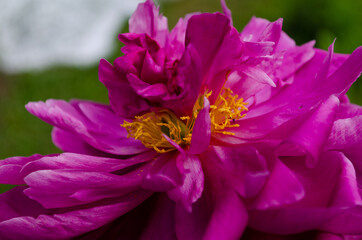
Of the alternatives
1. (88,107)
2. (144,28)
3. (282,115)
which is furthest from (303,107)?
(88,107)

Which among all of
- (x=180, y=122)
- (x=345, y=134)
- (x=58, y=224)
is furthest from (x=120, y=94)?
(x=345, y=134)

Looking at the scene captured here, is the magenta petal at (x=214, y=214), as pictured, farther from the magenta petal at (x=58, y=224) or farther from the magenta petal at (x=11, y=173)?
the magenta petal at (x=11, y=173)

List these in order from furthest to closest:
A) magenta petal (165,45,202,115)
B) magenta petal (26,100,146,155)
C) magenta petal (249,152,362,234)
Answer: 1. magenta petal (26,100,146,155)
2. magenta petal (165,45,202,115)
3. magenta petal (249,152,362,234)

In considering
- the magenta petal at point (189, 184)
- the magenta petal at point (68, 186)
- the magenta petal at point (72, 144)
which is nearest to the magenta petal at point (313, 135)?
the magenta petal at point (189, 184)

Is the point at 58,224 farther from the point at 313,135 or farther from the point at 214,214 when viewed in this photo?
the point at 313,135

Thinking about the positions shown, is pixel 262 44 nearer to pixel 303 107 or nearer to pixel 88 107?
pixel 303 107

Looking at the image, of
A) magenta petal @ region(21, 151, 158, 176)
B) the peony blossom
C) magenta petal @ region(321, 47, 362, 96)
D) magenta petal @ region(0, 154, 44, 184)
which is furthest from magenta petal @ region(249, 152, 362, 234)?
magenta petal @ region(0, 154, 44, 184)

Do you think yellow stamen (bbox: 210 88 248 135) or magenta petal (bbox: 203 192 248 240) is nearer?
magenta petal (bbox: 203 192 248 240)

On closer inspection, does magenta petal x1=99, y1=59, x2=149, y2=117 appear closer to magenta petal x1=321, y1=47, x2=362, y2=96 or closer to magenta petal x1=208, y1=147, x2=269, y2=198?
magenta petal x1=208, y1=147, x2=269, y2=198
